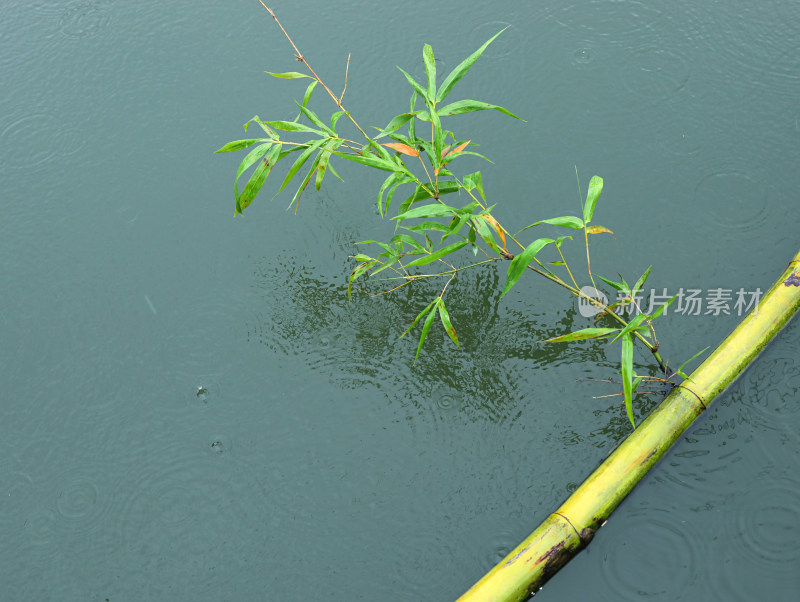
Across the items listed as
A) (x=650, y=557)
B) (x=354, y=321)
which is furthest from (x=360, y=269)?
(x=650, y=557)

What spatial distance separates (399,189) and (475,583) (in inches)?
38.5

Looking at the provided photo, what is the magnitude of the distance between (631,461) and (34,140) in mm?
1810

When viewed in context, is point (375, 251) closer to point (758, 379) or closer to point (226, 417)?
point (226, 417)

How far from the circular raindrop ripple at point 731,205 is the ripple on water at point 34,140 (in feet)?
5.49

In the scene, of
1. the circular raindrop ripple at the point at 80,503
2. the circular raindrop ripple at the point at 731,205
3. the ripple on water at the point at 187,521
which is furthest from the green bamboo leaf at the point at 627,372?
the circular raindrop ripple at the point at 80,503

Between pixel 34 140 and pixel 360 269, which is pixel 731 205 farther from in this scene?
pixel 34 140

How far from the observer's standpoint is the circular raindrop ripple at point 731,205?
1.76 metres

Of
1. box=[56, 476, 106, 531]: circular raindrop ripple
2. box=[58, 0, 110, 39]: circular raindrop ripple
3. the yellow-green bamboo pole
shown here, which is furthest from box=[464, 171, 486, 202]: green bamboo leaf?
box=[58, 0, 110, 39]: circular raindrop ripple

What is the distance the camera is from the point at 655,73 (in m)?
2.04

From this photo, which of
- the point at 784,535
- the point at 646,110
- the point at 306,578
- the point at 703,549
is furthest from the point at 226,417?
the point at 646,110

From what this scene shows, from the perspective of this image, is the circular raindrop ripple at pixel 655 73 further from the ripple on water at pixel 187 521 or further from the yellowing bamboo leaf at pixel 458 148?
the ripple on water at pixel 187 521

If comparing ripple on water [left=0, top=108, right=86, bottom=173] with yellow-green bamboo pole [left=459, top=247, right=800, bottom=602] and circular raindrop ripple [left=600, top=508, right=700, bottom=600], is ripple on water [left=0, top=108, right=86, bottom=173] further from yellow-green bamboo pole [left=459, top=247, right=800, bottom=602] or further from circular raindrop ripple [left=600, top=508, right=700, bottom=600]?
circular raindrop ripple [left=600, top=508, right=700, bottom=600]

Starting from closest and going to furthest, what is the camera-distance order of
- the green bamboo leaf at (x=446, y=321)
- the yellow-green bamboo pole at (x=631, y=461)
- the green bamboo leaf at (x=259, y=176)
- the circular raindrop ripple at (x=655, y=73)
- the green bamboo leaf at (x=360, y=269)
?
1. the yellow-green bamboo pole at (x=631, y=461)
2. the green bamboo leaf at (x=259, y=176)
3. the green bamboo leaf at (x=446, y=321)
4. the green bamboo leaf at (x=360, y=269)
5. the circular raindrop ripple at (x=655, y=73)

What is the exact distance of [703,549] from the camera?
1395 millimetres
